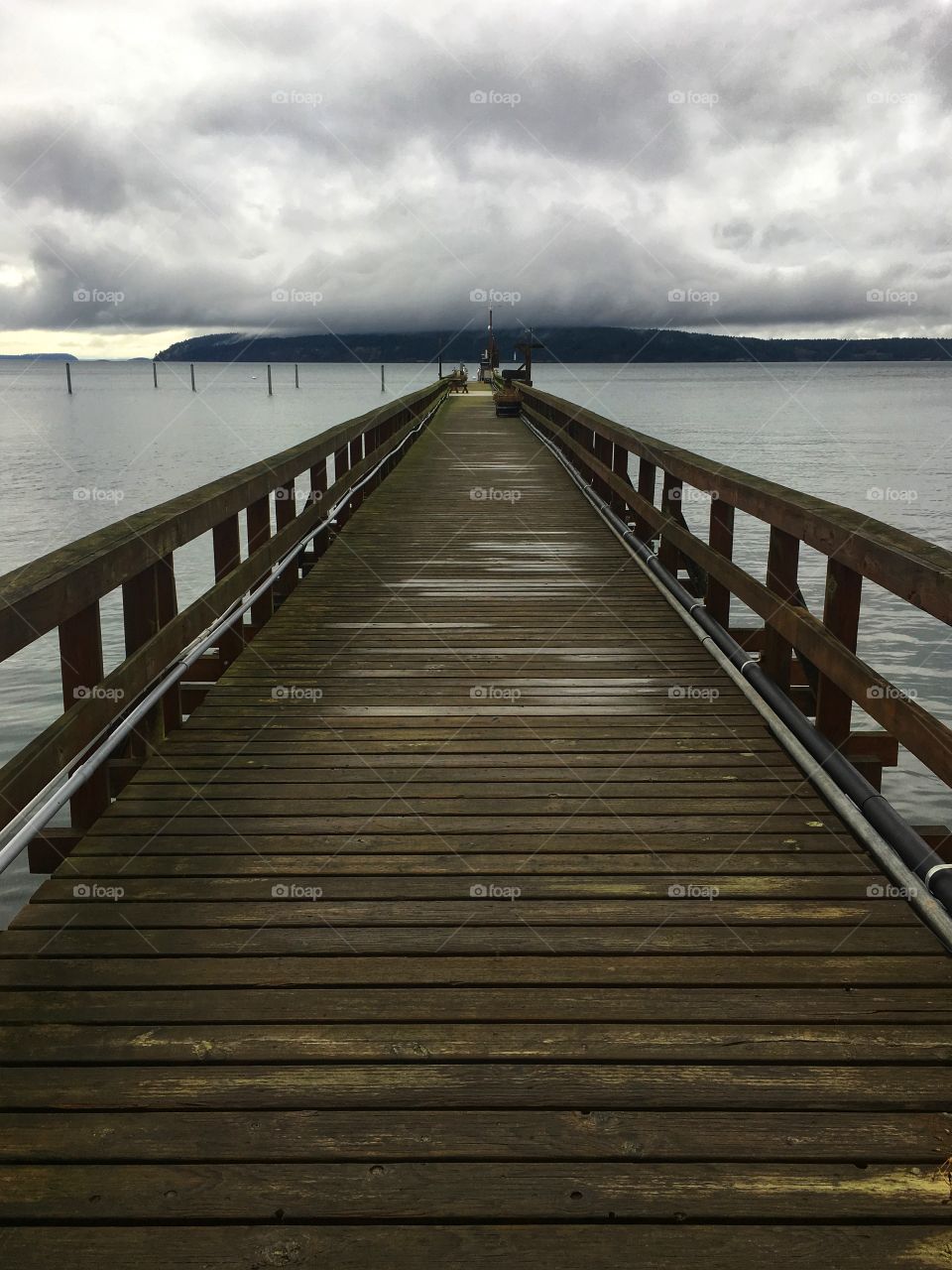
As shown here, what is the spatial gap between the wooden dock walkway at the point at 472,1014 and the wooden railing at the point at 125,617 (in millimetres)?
164

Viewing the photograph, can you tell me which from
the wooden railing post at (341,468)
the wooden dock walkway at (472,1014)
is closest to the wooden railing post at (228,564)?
the wooden dock walkway at (472,1014)

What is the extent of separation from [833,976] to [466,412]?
30526 mm

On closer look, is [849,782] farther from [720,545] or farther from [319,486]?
[319,486]

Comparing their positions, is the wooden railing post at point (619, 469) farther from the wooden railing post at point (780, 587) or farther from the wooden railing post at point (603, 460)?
the wooden railing post at point (780, 587)

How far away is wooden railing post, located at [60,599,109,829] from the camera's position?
352 centimetres

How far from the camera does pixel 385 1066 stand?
240 cm

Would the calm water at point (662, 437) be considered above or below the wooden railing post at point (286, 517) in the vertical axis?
below

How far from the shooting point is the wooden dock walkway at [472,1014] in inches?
78.2

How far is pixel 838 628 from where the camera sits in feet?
13.1

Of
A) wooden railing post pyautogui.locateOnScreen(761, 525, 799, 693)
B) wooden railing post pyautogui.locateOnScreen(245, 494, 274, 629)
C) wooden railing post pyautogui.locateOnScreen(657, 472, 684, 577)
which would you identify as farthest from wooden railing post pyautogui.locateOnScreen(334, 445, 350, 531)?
wooden railing post pyautogui.locateOnScreen(761, 525, 799, 693)

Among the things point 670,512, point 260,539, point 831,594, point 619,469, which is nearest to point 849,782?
point 831,594

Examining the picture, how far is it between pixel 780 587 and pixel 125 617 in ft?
9.10

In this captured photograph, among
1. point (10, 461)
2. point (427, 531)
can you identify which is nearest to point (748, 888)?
point (427, 531)

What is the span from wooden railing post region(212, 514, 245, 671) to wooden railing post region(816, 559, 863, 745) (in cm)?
322
